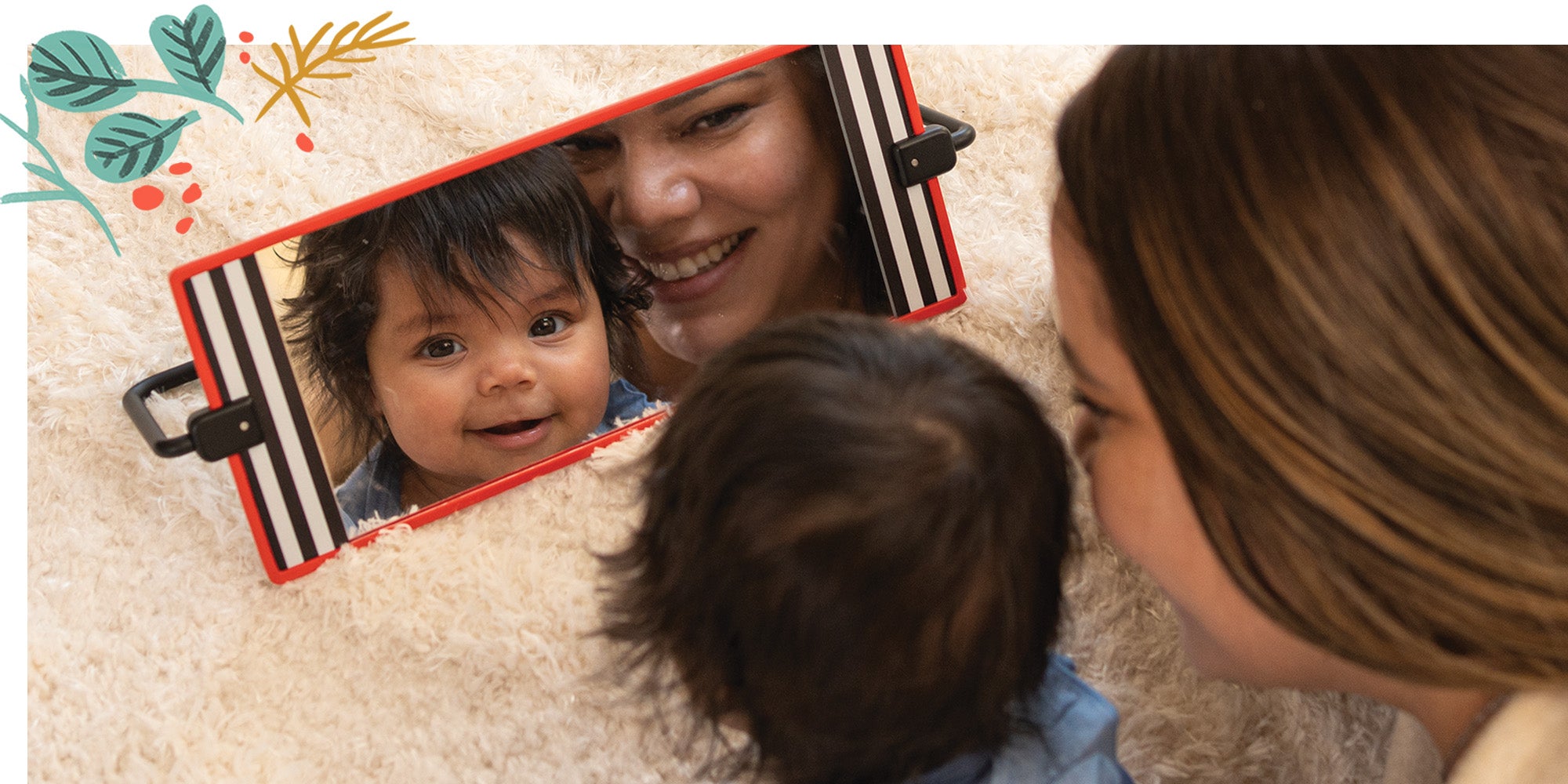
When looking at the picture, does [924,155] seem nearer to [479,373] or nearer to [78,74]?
[479,373]

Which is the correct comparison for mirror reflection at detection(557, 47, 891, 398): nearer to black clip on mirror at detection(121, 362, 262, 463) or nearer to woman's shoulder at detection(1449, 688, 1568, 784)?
black clip on mirror at detection(121, 362, 262, 463)

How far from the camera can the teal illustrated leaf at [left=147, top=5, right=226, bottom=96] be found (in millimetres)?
721

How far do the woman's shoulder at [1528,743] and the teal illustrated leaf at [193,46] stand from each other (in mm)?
826

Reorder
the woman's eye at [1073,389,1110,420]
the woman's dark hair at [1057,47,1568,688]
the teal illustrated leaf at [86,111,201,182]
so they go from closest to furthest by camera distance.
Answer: the woman's dark hair at [1057,47,1568,688], the woman's eye at [1073,389,1110,420], the teal illustrated leaf at [86,111,201,182]

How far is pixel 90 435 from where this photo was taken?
816mm

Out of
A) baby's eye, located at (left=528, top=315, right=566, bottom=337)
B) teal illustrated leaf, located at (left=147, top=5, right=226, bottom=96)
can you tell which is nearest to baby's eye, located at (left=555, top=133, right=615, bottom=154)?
baby's eye, located at (left=528, top=315, right=566, bottom=337)

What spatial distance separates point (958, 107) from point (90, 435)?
71 cm

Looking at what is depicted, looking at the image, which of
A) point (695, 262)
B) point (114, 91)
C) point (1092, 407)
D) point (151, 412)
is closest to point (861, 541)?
point (1092, 407)

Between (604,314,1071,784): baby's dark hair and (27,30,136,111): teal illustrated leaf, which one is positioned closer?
(604,314,1071,784): baby's dark hair

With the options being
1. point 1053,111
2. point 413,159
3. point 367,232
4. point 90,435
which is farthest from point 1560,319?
point 90,435

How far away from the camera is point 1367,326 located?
1.53ft

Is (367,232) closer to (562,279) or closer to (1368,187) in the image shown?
(562,279)

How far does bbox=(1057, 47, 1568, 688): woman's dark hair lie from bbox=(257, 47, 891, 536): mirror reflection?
Result: 12.2 inches

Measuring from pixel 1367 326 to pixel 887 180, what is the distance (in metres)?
0.41
